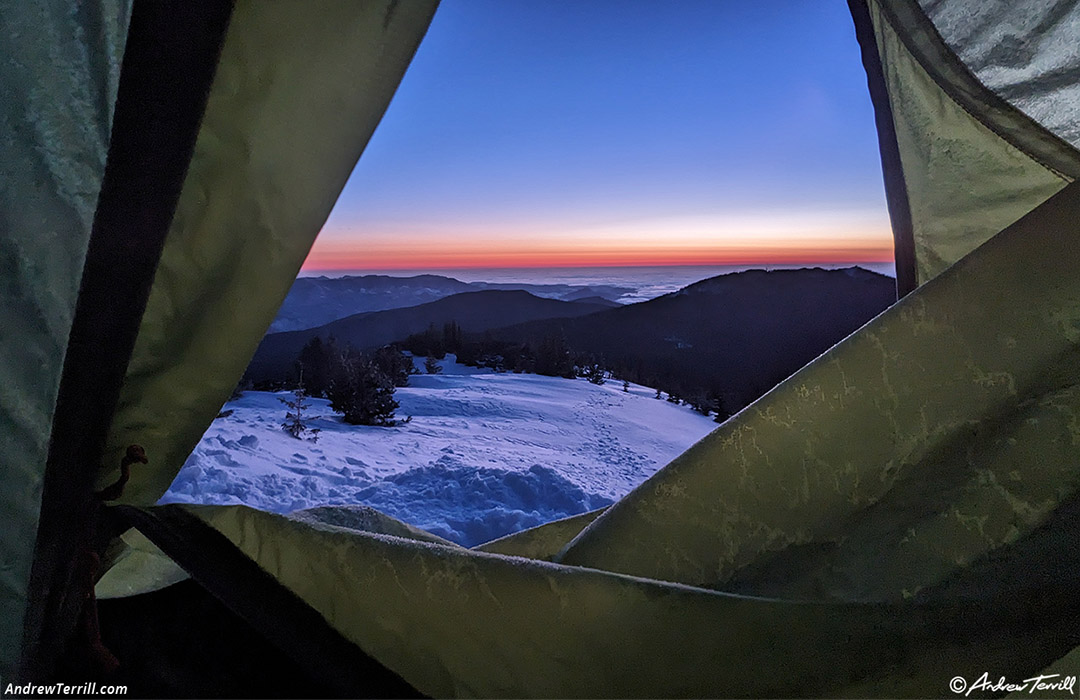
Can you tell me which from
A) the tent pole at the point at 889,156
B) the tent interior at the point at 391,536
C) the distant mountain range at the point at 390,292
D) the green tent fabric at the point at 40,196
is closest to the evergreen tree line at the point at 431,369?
the distant mountain range at the point at 390,292

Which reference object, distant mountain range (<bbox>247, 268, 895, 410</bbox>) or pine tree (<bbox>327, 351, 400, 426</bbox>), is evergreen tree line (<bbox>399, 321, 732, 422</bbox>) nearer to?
distant mountain range (<bbox>247, 268, 895, 410</bbox>)

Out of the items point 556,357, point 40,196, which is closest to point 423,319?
point 556,357

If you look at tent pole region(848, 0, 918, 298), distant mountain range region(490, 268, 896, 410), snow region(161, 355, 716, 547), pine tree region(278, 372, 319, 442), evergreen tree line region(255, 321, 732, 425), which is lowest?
snow region(161, 355, 716, 547)

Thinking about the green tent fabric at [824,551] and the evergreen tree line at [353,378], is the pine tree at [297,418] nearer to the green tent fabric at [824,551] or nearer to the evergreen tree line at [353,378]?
the evergreen tree line at [353,378]

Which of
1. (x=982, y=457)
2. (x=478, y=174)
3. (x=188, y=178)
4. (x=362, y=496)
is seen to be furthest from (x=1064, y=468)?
(x=478, y=174)

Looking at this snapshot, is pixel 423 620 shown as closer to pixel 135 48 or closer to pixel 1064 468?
pixel 135 48

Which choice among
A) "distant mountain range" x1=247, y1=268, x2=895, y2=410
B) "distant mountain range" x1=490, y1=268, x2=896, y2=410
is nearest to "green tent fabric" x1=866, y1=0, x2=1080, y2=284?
"distant mountain range" x1=490, y1=268, x2=896, y2=410

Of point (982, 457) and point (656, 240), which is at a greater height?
point (656, 240)
